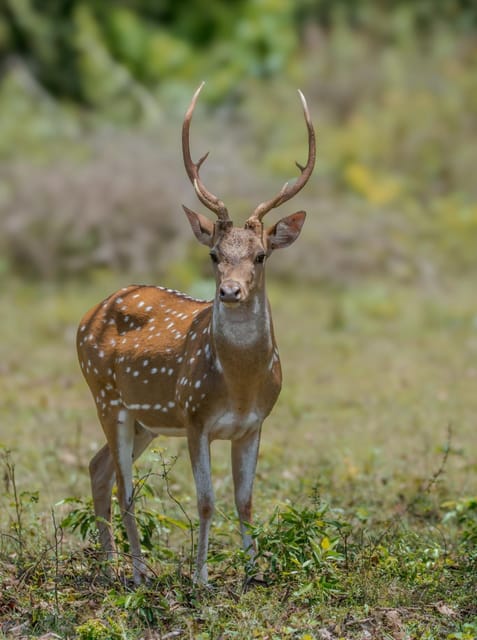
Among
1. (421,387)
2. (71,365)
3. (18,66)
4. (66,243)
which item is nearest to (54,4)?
(18,66)

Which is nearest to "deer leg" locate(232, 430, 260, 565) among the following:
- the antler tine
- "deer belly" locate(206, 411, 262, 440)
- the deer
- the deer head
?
the deer

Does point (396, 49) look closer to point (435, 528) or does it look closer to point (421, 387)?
point (421, 387)

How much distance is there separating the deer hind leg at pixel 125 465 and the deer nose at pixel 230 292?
3.93ft

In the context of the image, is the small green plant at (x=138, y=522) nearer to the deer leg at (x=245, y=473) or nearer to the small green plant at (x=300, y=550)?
the deer leg at (x=245, y=473)

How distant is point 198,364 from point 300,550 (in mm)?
1022

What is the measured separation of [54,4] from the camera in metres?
21.7

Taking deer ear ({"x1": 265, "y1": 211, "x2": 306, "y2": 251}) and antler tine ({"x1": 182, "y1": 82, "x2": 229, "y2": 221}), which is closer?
antler tine ({"x1": 182, "y1": 82, "x2": 229, "y2": 221})

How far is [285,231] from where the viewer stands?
5.50 m

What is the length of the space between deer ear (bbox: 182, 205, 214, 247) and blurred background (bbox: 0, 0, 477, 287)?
8.55 meters

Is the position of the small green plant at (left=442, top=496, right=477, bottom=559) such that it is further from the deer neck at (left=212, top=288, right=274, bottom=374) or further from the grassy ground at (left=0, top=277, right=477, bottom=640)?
the deer neck at (left=212, top=288, right=274, bottom=374)

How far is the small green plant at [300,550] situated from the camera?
5.25 m

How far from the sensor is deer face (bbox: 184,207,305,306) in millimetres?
5109

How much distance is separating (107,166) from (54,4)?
761 centimetres

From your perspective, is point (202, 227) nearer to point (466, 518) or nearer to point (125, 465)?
point (125, 465)
